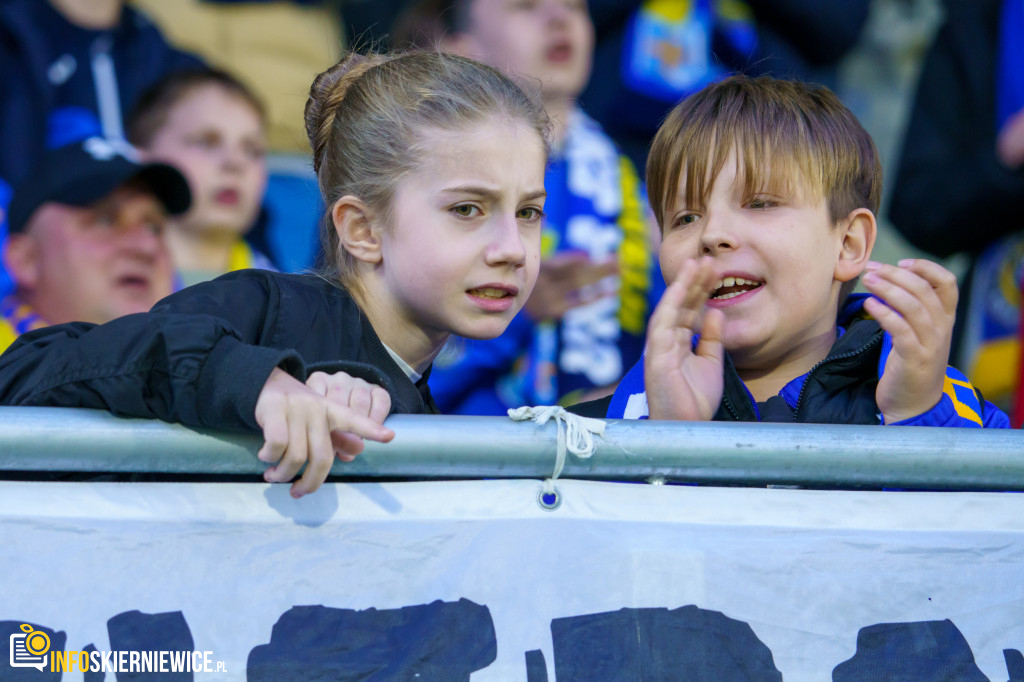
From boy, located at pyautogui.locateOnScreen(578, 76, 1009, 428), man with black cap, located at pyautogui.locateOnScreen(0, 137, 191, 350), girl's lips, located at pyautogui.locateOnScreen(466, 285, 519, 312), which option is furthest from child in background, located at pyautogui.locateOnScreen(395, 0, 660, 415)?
girl's lips, located at pyautogui.locateOnScreen(466, 285, 519, 312)

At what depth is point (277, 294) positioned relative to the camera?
161 cm

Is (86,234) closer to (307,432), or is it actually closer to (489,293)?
(489,293)

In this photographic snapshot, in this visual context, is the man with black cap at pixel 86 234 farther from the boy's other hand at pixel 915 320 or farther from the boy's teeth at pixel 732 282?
the boy's other hand at pixel 915 320

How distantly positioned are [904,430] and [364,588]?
2.01 ft

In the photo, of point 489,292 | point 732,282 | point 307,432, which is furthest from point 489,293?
point 307,432

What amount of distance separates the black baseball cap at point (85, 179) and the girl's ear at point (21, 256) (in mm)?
37

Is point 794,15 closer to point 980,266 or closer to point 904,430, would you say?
point 980,266

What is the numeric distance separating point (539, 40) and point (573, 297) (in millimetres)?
943

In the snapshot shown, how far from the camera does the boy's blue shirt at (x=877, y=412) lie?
5.22 ft

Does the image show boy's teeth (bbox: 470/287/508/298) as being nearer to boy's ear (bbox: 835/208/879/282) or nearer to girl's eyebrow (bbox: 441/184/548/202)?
girl's eyebrow (bbox: 441/184/548/202)

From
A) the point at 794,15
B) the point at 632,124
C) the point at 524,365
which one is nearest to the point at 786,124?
the point at 524,365

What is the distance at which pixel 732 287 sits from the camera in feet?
6.08

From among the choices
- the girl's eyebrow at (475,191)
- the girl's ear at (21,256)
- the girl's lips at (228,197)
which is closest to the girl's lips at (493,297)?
the girl's eyebrow at (475,191)

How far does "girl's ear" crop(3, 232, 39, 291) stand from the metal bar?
2.62m
